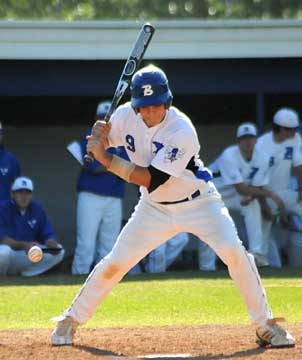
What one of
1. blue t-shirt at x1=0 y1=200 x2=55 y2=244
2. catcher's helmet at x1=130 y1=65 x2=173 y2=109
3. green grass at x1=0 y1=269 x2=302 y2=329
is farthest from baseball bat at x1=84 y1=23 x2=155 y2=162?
blue t-shirt at x1=0 y1=200 x2=55 y2=244

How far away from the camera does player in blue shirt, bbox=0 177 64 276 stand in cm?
1113

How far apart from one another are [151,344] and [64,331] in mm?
578

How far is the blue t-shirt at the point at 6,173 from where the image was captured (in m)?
11.6

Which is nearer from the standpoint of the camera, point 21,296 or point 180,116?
point 180,116

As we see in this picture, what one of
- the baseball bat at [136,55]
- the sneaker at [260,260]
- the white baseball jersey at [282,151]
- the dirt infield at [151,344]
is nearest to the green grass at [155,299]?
the sneaker at [260,260]

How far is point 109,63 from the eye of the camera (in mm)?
12398

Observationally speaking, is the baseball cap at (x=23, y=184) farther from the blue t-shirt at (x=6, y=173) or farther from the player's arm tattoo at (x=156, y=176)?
the player's arm tattoo at (x=156, y=176)

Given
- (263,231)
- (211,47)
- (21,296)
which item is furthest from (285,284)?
(211,47)

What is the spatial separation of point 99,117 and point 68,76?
139 centimetres

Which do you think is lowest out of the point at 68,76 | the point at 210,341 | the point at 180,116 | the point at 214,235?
the point at 210,341

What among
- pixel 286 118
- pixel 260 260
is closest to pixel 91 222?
pixel 260 260

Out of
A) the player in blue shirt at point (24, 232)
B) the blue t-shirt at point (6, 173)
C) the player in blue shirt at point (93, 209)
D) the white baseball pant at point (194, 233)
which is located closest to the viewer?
the white baseball pant at point (194, 233)

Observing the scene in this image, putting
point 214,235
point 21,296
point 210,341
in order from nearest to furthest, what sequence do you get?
point 214,235, point 210,341, point 21,296

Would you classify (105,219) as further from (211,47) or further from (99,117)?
(211,47)
